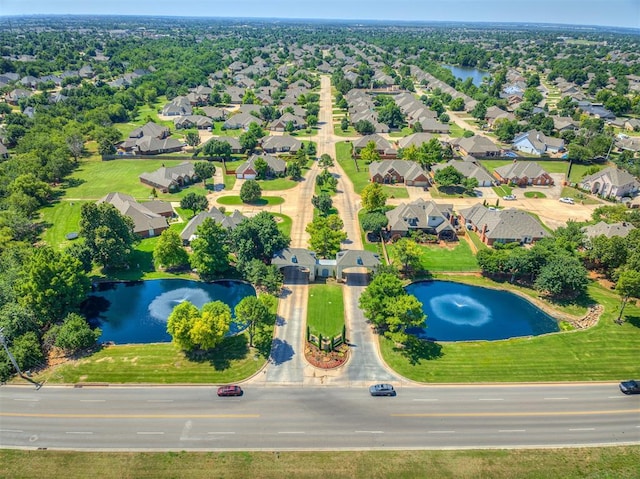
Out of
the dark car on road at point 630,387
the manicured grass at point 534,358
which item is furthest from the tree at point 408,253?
the dark car on road at point 630,387

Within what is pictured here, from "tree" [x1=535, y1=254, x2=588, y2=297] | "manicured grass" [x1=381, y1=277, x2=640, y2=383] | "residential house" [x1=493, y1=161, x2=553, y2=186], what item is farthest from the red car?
"residential house" [x1=493, y1=161, x2=553, y2=186]

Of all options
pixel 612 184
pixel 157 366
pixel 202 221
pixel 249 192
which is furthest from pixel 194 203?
pixel 612 184

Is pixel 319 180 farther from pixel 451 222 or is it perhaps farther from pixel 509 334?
pixel 509 334

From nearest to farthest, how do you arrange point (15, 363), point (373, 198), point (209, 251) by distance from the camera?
point (15, 363), point (209, 251), point (373, 198)

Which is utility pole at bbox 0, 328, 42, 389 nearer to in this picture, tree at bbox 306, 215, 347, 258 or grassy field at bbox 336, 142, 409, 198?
tree at bbox 306, 215, 347, 258

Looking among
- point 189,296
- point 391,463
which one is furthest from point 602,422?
point 189,296

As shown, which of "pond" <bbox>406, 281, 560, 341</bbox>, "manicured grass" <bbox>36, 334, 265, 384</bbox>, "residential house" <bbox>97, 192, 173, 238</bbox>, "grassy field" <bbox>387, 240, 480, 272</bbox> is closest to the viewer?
"manicured grass" <bbox>36, 334, 265, 384</bbox>

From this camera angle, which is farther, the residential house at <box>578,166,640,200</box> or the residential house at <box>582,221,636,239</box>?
the residential house at <box>578,166,640,200</box>

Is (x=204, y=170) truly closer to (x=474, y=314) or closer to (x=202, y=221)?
(x=202, y=221)
